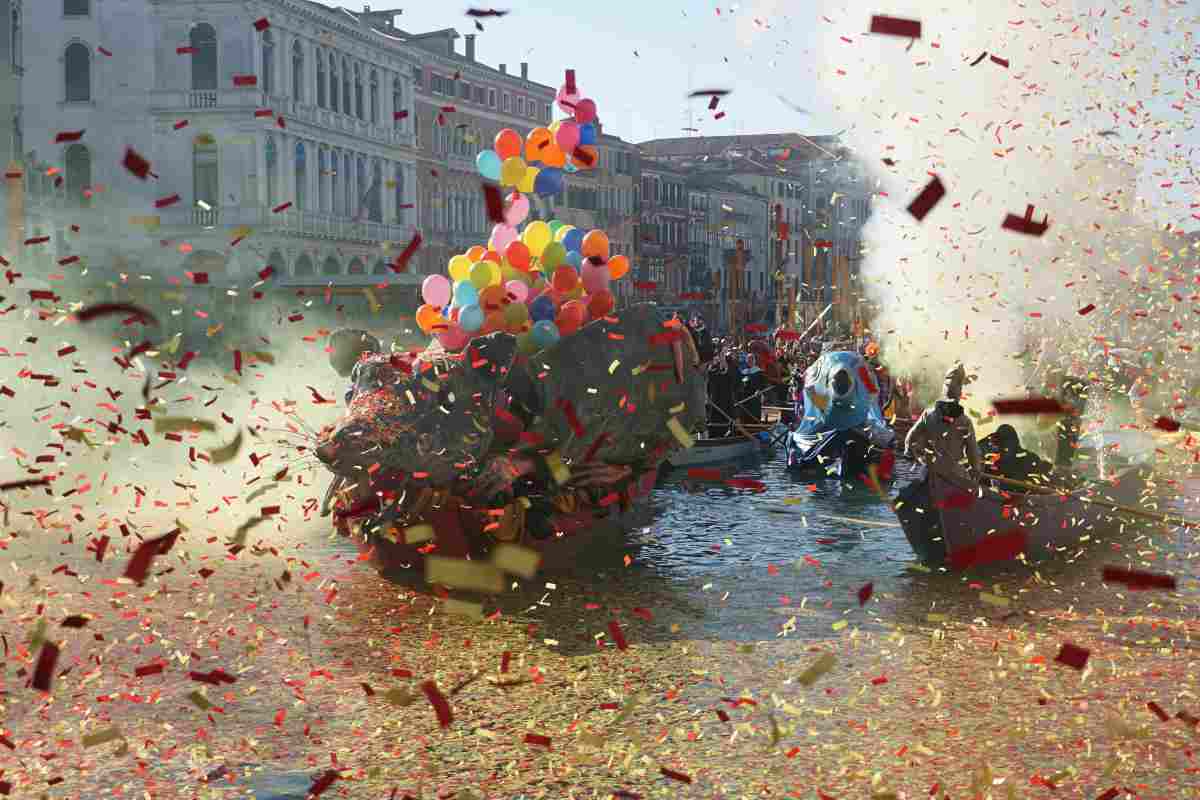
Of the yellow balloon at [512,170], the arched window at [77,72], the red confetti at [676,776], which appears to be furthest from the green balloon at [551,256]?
the arched window at [77,72]

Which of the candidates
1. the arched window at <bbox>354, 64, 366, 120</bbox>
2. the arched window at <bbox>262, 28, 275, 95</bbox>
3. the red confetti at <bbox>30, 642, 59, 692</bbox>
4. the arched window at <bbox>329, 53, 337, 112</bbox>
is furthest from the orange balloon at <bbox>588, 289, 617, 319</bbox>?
the arched window at <bbox>354, 64, 366, 120</bbox>

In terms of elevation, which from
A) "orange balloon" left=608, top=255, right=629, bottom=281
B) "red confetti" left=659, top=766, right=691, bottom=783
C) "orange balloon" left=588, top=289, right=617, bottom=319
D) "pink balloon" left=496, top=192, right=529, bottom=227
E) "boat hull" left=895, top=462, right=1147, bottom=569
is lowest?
"red confetti" left=659, top=766, right=691, bottom=783

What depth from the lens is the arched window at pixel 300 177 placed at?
53912mm

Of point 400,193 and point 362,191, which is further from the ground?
point 400,193

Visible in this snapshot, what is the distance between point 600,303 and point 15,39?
43.0 meters

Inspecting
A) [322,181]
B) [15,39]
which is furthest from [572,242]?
[322,181]

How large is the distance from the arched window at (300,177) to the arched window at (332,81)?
13.0 feet

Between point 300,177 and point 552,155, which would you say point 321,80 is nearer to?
point 300,177

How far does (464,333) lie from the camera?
12.9 metres

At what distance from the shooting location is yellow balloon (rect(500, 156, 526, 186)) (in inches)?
524

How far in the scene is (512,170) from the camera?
13.3 m

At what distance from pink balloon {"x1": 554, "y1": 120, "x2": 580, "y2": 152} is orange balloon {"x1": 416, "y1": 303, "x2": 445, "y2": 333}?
1920 millimetres

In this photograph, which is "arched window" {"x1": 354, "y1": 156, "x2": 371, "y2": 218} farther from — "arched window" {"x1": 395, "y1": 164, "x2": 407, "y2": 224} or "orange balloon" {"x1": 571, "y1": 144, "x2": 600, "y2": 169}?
"orange balloon" {"x1": 571, "y1": 144, "x2": 600, "y2": 169}

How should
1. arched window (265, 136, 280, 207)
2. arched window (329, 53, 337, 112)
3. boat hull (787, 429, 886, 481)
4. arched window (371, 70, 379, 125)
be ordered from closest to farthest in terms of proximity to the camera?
boat hull (787, 429, 886, 481), arched window (265, 136, 280, 207), arched window (329, 53, 337, 112), arched window (371, 70, 379, 125)
